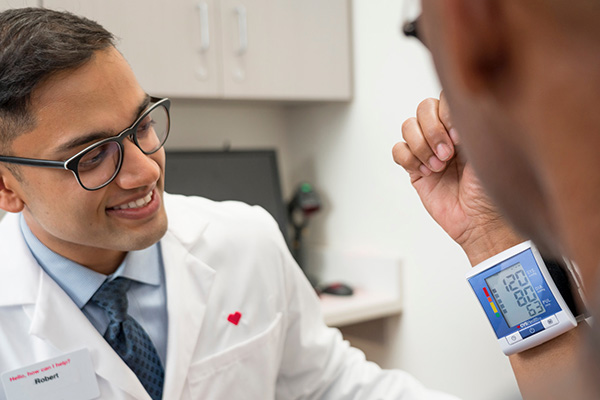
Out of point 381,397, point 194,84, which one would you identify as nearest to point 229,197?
point 194,84

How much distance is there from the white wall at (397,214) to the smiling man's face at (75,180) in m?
1.05

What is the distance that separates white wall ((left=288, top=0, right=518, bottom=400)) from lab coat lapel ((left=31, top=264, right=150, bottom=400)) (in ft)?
3.75

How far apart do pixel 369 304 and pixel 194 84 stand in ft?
3.12

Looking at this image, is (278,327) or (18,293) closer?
(18,293)

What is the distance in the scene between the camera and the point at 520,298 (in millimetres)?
807

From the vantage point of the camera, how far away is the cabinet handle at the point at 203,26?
1.92 metres

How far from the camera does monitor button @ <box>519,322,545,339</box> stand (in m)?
0.77

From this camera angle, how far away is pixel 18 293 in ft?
3.38

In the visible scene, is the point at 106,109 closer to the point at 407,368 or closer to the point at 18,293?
the point at 18,293

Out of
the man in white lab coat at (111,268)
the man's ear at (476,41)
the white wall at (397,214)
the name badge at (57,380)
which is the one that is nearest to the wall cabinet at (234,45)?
the white wall at (397,214)

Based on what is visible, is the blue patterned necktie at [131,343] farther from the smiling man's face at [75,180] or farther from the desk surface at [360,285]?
the desk surface at [360,285]

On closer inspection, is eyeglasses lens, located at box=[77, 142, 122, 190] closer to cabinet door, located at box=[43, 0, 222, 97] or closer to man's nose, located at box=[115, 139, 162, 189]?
man's nose, located at box=[115, 139, 162, 189]

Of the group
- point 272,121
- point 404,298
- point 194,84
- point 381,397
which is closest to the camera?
point 381,397

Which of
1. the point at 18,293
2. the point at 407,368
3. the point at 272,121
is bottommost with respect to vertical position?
the point at 407,368
